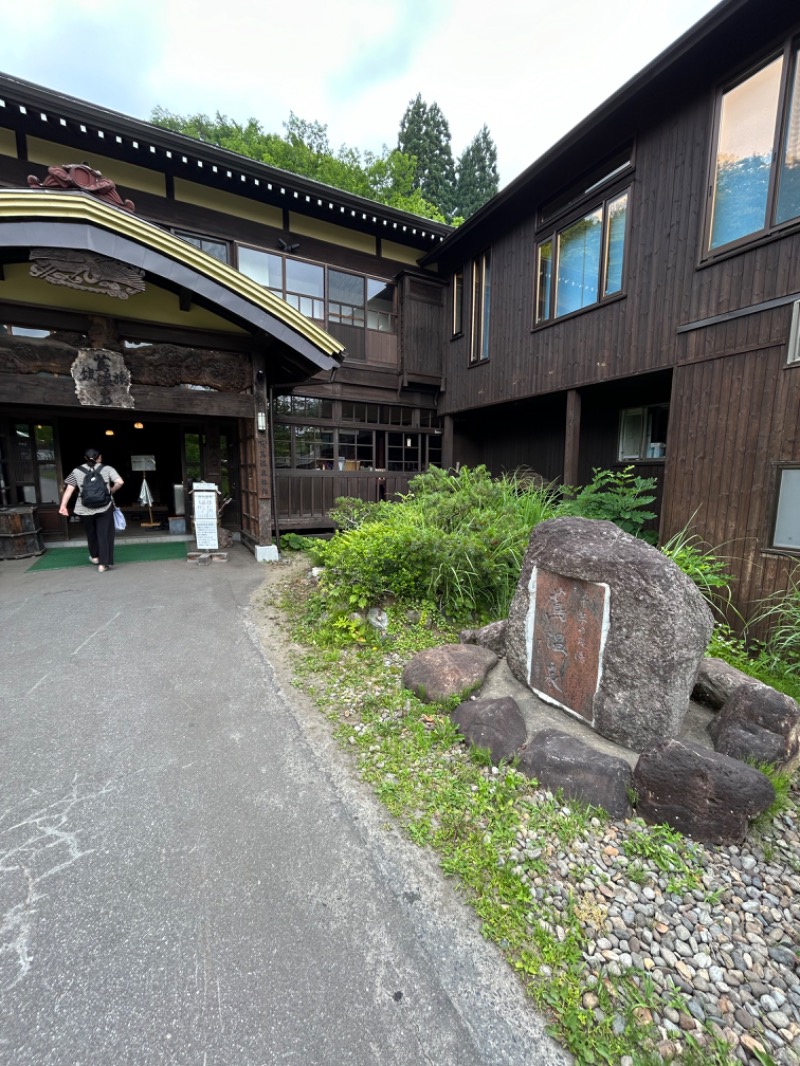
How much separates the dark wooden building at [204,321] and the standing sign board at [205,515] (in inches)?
29.2

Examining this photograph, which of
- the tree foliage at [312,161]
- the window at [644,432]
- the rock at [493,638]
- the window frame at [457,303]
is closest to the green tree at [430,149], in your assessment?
the tree foliage at [312,161]

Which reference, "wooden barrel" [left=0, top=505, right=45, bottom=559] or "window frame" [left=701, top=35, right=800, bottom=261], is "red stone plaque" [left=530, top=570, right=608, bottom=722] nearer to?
"window frame" [left=701, top=35, right=800, bottom=261]

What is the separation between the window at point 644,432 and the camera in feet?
24.5

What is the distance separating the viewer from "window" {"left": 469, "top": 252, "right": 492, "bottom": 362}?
9.41m

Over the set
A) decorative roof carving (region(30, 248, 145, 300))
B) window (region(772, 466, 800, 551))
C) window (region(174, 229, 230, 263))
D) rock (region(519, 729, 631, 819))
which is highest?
window (region(174, 229, 230, 263))

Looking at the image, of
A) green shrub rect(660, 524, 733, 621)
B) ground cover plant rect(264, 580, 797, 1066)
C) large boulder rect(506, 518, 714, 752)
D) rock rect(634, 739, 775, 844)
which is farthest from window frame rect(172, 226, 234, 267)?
rock rect(634, 739, 775, 844)

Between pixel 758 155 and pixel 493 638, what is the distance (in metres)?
6.13

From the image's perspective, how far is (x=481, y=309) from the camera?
9625 millimetres

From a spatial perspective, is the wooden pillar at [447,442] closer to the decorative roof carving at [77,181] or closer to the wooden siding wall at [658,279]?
the wooden siding wall at [658,279]

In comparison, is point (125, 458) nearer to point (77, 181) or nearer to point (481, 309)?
point (77, 181)

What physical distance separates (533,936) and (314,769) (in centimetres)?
139

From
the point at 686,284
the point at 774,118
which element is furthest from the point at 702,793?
the point at 774,118

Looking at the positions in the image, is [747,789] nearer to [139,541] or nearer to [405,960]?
[405,960]

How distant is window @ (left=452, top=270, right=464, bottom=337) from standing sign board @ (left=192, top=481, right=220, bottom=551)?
259 inches
